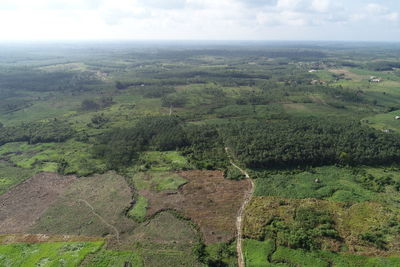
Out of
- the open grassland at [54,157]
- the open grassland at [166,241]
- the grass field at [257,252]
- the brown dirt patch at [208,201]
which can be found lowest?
the open grassland at [166,241]

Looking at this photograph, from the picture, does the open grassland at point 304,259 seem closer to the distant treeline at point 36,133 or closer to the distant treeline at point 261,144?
the distant treeline at point 261,144

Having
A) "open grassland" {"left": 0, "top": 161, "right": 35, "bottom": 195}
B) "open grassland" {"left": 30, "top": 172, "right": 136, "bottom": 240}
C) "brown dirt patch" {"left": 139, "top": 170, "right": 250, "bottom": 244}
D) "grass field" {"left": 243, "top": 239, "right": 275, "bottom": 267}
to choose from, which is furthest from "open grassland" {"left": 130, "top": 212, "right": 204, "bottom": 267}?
"open grassland" {"left": 0, "top": 161, "right": 35, "bottom": 195}

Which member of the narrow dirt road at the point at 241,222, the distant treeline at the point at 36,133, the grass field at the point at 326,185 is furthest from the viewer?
the distant treeline at the point at 36,133

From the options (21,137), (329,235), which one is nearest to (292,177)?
(329,235)

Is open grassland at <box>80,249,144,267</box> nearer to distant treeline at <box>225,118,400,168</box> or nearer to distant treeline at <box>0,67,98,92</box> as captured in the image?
distant treeline at <box>225,118,400,168</box>

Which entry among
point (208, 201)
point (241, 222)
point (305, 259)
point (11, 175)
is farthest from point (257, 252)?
point (11, 175)

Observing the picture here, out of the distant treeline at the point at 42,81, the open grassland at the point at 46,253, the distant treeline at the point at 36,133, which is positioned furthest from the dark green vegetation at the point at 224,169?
the distant treeline at the point at 42,81

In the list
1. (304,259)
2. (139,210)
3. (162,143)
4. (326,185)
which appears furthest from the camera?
(162,143)

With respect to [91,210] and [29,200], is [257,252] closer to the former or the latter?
[91,210]
